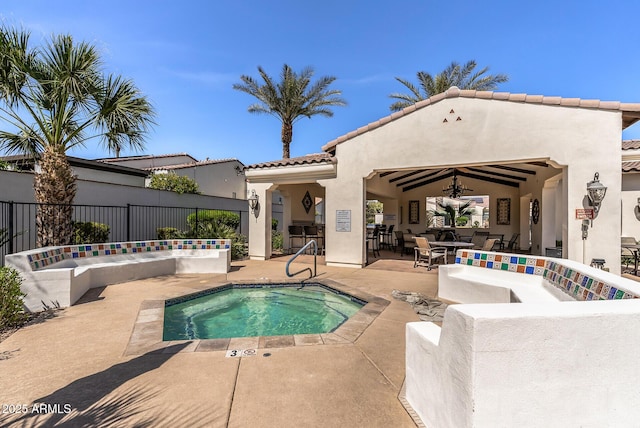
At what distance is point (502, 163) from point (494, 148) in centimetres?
54

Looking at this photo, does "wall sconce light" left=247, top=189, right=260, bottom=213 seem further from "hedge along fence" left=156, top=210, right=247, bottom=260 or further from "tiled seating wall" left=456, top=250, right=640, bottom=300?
"tiled seating wall" left=456, top=250, right=640, bottom=300

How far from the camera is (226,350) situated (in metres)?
3.93

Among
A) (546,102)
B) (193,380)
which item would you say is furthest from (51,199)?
(546,102)

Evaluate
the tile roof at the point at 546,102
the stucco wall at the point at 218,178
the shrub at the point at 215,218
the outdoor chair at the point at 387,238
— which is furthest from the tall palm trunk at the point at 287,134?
the tile roof at the point at 546,102

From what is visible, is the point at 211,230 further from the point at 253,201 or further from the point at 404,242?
the point at 404,242

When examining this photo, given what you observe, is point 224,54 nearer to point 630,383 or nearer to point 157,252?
point 157,252

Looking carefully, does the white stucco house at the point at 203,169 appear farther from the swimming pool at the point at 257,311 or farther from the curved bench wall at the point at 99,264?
the swimming pool at the point at 257,311

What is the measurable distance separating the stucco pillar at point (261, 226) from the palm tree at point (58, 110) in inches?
194

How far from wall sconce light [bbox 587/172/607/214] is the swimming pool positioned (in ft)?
20.5

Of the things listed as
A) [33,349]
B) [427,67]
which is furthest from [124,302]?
[427,67]

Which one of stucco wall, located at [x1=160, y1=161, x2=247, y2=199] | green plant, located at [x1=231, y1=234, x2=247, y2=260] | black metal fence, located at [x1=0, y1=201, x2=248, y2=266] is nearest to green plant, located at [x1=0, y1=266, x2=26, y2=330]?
black metal fence, located at [x1=0, y1=201, x2=248, y2=266]

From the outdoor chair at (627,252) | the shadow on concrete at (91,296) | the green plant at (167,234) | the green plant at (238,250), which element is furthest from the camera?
the green plant at (167,234)

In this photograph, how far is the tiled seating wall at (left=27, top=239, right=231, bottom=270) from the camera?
6238 mm

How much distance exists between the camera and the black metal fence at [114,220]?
9.25 meters
